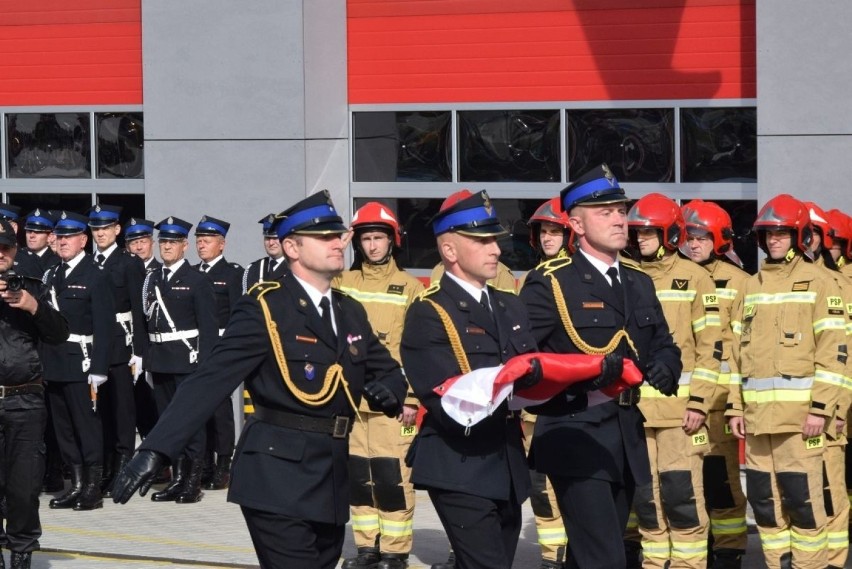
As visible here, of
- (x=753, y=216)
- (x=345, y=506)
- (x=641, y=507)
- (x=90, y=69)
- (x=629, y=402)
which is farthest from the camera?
(x=90, y=69)

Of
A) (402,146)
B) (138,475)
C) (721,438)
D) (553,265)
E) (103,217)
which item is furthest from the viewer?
(402,146)

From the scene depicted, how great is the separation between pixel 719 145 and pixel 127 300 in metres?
5.33

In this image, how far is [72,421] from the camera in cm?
1303

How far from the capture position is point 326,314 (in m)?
6.72

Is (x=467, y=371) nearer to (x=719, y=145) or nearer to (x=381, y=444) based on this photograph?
(x=381, y=444)

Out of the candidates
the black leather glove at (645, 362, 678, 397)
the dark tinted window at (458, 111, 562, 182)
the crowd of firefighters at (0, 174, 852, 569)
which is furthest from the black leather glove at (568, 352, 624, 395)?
the dark tinted window at (458, 111, 562, 182)

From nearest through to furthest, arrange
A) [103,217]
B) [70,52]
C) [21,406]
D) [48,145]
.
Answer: [21,406] < [103,217] < [70,52] < [48,145]

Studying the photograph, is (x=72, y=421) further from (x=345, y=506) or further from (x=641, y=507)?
(x=345, y=506)

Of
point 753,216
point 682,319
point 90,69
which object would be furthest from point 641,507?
point 90,69

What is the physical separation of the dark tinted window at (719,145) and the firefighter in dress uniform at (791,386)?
4947mm

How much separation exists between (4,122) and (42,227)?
10.1 ft

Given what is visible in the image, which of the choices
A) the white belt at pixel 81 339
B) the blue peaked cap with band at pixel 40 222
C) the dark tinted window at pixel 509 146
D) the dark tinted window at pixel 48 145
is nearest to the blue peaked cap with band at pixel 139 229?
the blue peaked cap with band at pixel 40 222

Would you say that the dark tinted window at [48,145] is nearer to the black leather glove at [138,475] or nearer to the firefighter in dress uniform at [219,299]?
the firefighter in dress uniform at [219,299]

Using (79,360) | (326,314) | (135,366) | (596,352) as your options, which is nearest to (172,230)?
(135,366)
